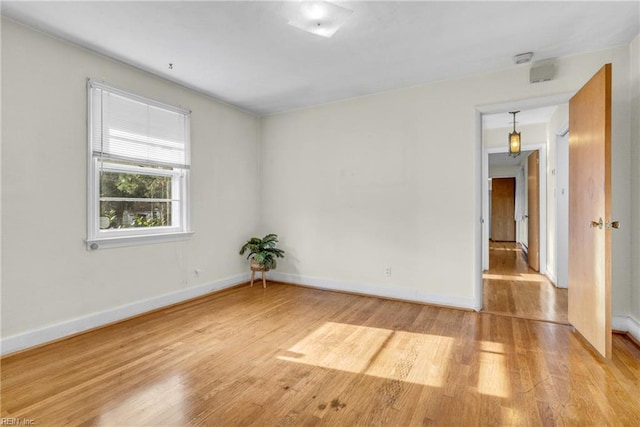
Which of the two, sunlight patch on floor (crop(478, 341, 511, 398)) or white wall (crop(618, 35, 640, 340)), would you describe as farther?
white wall (crop(618, 35, 640, 340))

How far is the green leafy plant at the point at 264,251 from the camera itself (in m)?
4.46

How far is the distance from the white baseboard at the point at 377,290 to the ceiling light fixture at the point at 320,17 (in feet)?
9.84

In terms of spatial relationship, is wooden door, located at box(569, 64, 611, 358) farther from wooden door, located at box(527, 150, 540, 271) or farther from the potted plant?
the potted plant

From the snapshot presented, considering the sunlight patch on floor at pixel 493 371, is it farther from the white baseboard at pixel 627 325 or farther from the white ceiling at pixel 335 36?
the white ceiling at pixel 335 36

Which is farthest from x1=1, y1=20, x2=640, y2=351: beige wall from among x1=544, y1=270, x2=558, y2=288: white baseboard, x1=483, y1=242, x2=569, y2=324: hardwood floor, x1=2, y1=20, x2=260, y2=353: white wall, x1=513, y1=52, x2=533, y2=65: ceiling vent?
x1=544, y1=270, x2=558, y2=288: white baseboard

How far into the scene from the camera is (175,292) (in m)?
3.76

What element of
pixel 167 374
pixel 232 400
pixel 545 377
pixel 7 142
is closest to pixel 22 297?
pixel 7 142

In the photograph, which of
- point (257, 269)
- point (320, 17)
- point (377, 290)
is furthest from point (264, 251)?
point (320, 17)

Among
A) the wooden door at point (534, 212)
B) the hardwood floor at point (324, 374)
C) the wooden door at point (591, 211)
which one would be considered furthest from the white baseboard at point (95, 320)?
the wooden door at point (534, 212)

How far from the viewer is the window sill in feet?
9.78

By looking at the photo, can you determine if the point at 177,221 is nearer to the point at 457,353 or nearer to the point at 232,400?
the point at 232,400

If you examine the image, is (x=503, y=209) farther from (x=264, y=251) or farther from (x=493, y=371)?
(x=493, y=371)

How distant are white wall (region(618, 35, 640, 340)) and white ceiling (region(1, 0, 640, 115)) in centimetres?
27

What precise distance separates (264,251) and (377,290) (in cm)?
171
